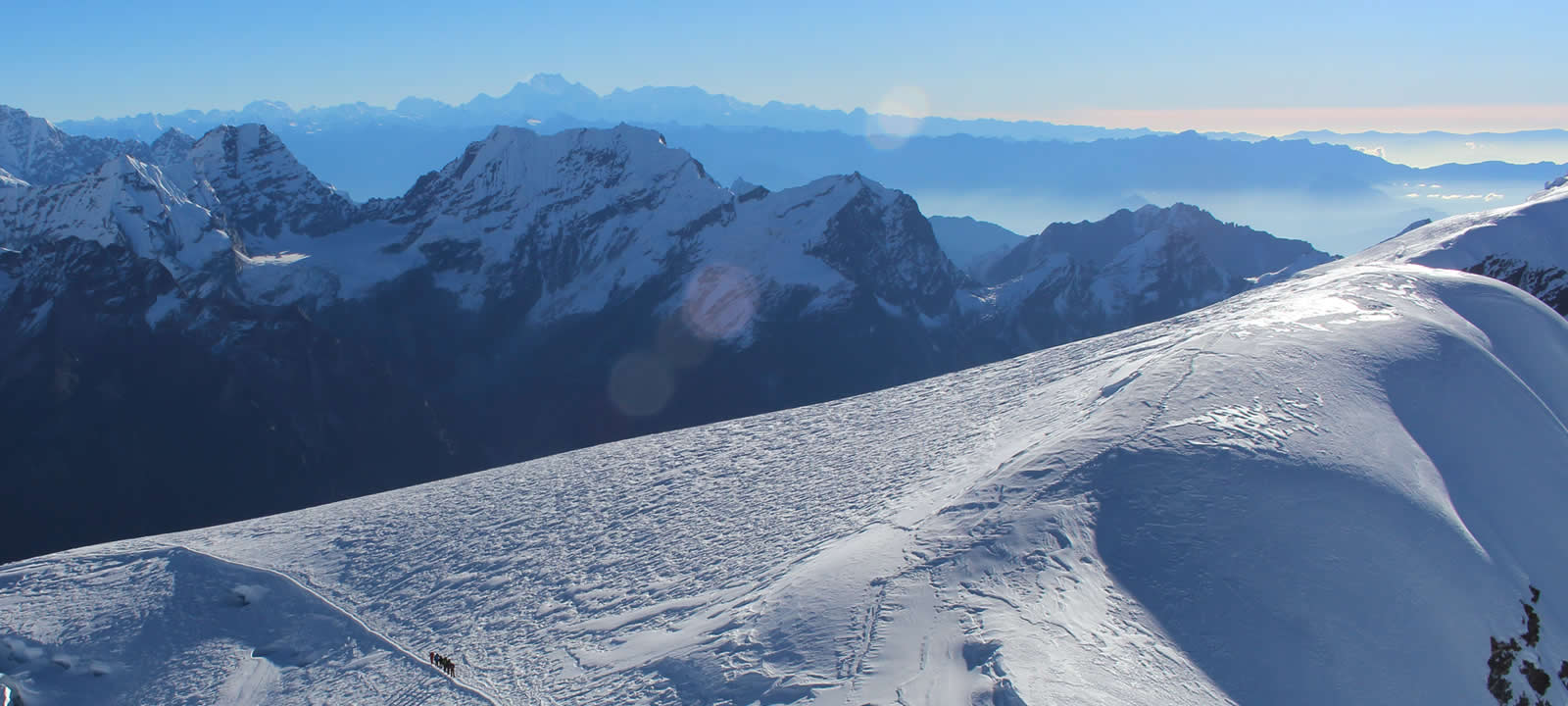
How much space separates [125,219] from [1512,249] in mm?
177936

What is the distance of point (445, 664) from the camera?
2622cm

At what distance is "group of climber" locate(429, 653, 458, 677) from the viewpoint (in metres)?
26.0

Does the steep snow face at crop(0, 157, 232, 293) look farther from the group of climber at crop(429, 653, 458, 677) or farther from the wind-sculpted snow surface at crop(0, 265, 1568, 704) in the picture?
the group of climber at crop(429, 653, 458, 677)

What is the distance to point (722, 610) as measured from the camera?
2511cm

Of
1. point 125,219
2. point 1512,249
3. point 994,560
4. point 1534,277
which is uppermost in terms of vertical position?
point 125,219

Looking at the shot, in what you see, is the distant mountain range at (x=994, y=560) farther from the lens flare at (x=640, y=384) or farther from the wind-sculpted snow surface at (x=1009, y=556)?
the lens flare at (x=640, y=384)

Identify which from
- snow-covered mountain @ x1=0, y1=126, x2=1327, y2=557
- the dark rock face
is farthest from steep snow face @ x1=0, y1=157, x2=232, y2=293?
the dark rock face

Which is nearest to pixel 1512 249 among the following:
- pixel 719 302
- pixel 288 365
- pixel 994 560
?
pixel 994 560

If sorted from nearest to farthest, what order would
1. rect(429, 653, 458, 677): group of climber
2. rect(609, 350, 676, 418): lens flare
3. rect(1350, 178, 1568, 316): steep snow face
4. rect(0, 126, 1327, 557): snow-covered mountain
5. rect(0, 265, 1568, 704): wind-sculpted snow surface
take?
rect(0, 265, 1568, 704): wind-sculpted snow surface, rect(429, 653, 458, 677): group of climber, rect(1350, 178, 1568, 316): steep snow face, rect(0, 126, 1327, 557): snow-covered mountain, rect(609, 350, 676, 418): lens flare

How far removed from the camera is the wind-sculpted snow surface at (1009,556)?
1973cm

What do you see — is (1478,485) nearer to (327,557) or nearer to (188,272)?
(327,557)

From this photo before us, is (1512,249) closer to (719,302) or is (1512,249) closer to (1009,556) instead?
(1009,556)

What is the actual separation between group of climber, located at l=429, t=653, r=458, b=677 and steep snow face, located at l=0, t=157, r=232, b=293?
152m

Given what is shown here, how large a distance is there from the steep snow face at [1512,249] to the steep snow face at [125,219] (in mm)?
167064
